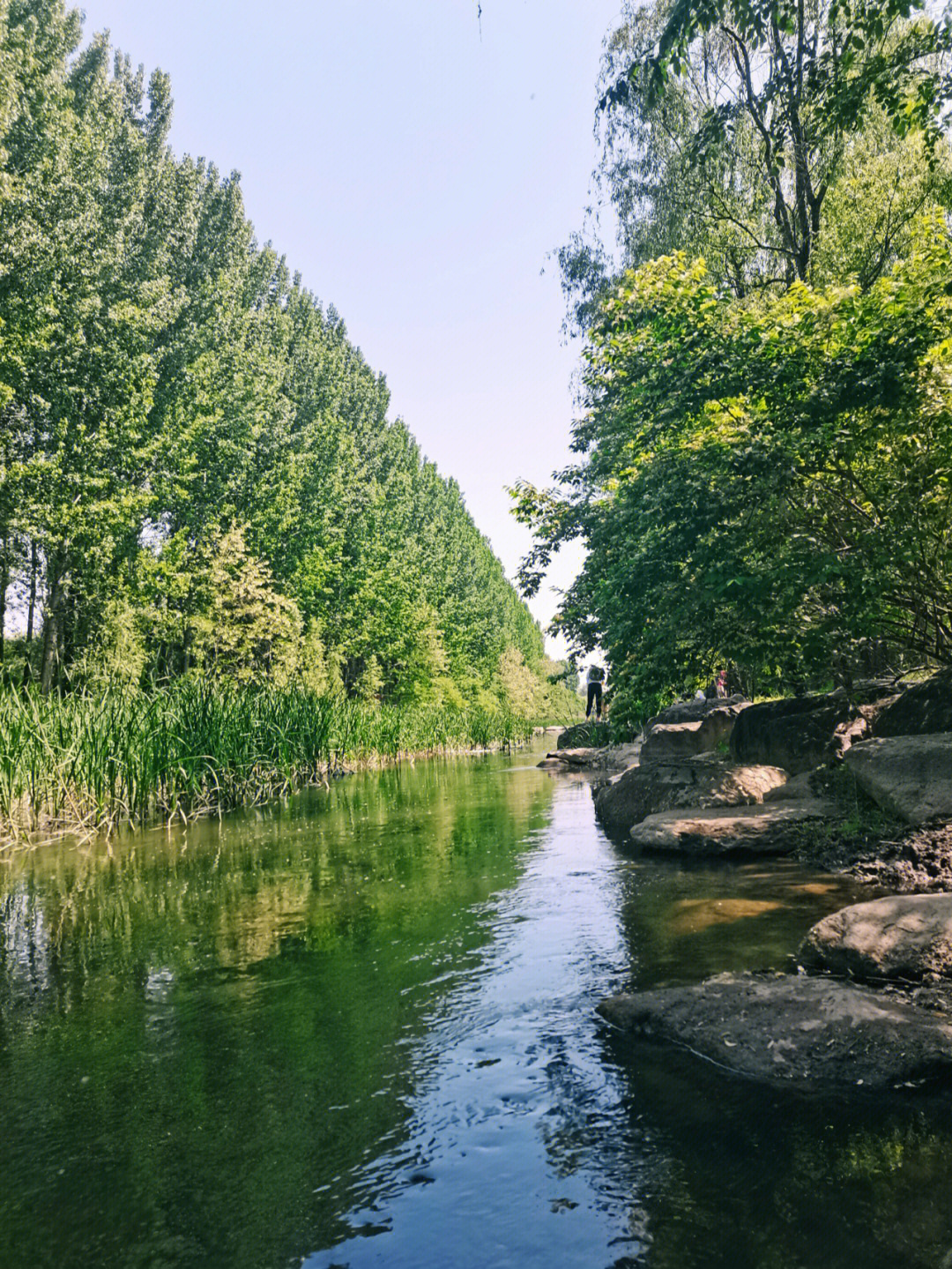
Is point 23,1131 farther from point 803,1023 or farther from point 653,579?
point 653,579

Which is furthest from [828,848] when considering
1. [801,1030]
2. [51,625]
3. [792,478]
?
[51,625]

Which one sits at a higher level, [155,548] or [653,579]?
[155,548]

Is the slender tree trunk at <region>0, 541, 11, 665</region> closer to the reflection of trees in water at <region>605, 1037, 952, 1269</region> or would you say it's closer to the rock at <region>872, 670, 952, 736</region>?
the rock at <region>872, 670, 952, 736</region>

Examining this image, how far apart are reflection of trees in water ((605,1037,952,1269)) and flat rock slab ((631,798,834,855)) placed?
4.90 meters

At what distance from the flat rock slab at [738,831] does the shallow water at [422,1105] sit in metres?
0.95

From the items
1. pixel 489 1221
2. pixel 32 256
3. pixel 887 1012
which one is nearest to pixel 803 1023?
pixel 887 1012

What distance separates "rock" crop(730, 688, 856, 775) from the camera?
10312 millimetres

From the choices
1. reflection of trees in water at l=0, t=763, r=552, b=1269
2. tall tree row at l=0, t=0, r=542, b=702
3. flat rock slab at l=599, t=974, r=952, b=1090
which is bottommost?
reflection of trees in water at l=0, t=763, r=552, b=1269

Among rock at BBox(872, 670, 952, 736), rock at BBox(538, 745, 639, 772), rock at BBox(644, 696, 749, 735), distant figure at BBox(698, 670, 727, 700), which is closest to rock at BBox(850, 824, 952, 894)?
rock at BBox(872, 670, 952, 736)

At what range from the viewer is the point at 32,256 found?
19.0m

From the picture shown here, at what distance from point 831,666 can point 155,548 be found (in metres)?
19.7

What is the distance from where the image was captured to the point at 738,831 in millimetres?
8281

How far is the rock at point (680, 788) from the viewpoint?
31.7ft

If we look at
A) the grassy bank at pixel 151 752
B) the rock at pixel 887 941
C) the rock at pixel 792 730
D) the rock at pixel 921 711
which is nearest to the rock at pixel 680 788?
the rock at pixel 792 730
